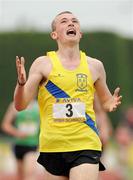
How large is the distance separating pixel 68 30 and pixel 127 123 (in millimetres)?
13608

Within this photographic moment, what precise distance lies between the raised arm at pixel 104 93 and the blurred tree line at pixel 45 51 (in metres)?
22.1

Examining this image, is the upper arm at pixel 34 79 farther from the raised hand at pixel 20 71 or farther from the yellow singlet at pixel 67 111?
the raised hand at pixel 20 71

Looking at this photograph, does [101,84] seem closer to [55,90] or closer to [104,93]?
[104,93]

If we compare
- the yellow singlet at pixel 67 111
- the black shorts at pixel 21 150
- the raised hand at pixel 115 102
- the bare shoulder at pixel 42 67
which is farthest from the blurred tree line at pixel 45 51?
the yellow singlet at pixel 67 111

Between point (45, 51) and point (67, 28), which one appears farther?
point (45, 51)

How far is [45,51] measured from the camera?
100 ft

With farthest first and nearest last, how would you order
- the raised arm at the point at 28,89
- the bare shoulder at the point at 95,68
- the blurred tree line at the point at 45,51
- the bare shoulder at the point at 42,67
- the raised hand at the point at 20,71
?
the blurred tree line at the point at 45,51, the bare shoulder at the point at 95,68, the bare shoulder at the point at 42,67, the raised arm at the point at 28,89, the raised hand at the point at 20,71

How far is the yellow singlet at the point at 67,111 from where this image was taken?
7.96 m

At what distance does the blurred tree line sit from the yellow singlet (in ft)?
73.5

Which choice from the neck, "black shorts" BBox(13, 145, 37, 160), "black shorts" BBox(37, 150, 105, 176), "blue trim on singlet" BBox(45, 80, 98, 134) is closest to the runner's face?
the neck

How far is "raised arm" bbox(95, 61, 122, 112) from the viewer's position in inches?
324

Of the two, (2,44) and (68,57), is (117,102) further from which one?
(2,44)

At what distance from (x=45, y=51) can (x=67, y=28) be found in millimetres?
22432

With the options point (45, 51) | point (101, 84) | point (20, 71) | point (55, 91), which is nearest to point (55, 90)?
point (55, 91)
